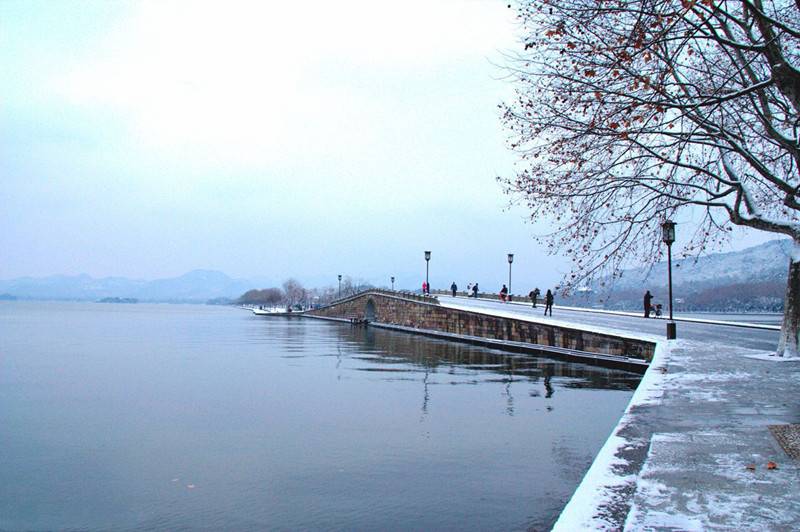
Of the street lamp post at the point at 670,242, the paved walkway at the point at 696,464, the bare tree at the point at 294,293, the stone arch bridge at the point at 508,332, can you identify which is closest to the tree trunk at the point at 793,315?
the paved walkway at the point at 696,464

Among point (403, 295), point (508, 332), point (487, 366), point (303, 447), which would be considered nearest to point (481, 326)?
point (508, 332)

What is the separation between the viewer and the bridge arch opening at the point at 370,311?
7881 centimetres

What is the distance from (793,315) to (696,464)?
1143 centimetres

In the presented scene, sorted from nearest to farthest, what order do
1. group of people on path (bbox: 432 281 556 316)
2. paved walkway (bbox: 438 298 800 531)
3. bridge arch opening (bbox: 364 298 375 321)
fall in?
paved walkway (bbox: 438 298 800 531) < group of people on path (bbox: 432 281 556 316) < bridge arch opening (bbox: 364 298 375 321)

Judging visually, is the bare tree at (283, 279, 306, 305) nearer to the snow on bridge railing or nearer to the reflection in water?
the snow on bridge railing

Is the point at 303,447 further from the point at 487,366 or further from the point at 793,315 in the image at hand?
the point at 487,366

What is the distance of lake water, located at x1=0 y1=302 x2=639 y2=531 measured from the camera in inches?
351

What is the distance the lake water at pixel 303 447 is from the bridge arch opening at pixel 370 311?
5256 cm

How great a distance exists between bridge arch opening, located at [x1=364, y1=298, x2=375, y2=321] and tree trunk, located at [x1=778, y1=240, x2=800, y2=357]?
6309 centimetres

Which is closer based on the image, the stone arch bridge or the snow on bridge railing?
the stone arch bridge

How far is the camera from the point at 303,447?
1277 cm

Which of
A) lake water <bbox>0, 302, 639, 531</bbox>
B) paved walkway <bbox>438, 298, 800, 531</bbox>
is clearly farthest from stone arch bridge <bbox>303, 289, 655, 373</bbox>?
paved walkway <bbox>438, 298, 800, 531</bbox>

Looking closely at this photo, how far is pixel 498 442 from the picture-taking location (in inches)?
502

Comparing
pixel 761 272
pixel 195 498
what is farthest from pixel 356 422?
pixel 761 272
